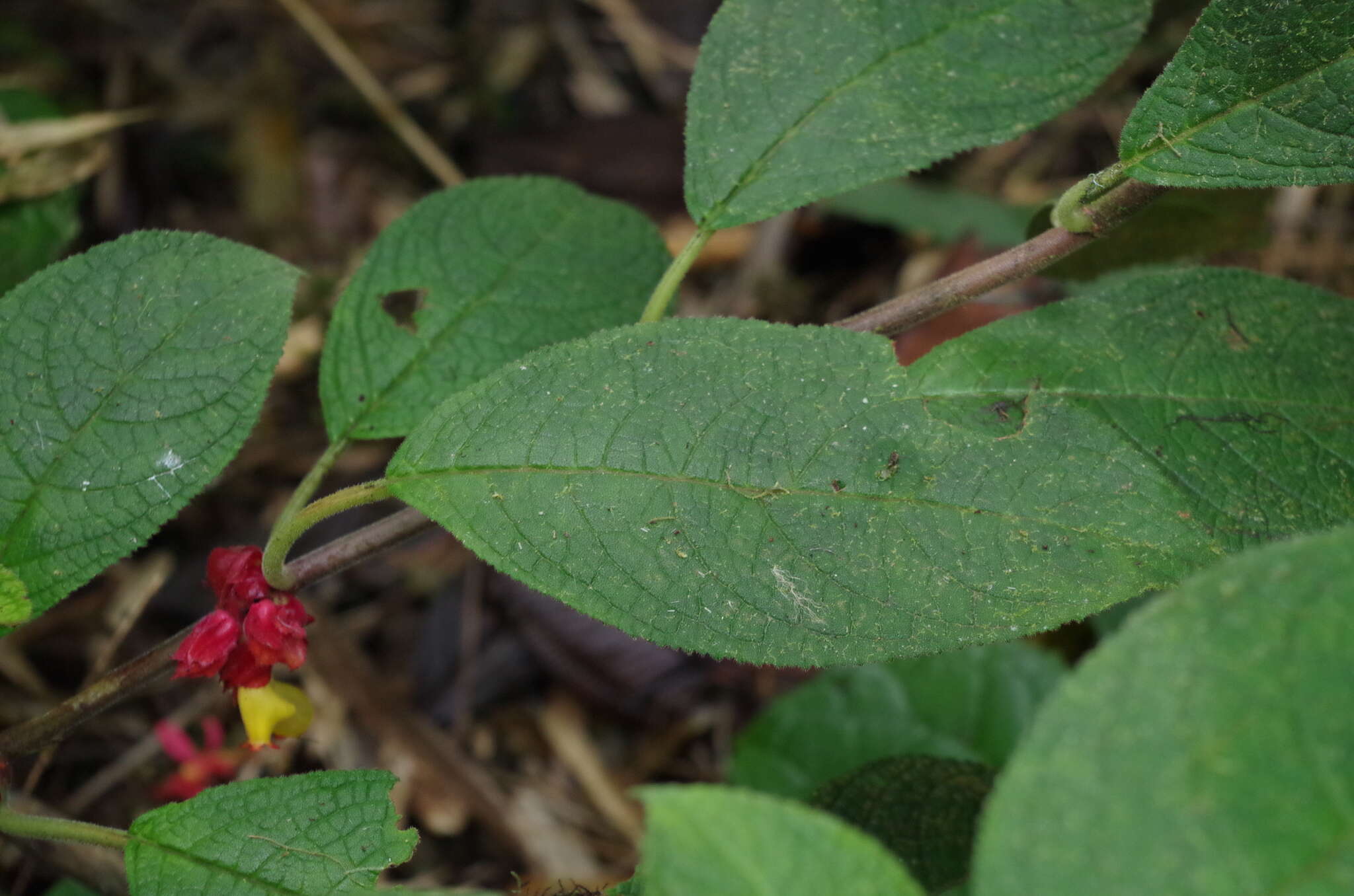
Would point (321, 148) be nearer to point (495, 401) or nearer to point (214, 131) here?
point (214, 131)

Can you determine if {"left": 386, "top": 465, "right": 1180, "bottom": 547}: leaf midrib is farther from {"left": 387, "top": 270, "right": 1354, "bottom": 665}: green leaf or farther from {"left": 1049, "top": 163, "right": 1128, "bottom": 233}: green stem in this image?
{"left": 1049, "top": 163, "right": 1128, "bottom": 233}: green stem

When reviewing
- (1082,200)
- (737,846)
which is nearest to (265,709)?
(737,846)

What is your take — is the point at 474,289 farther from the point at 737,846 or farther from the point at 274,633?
the point at 737,846

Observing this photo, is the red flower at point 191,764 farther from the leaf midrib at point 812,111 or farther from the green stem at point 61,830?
the leaf midrib at point 812,111

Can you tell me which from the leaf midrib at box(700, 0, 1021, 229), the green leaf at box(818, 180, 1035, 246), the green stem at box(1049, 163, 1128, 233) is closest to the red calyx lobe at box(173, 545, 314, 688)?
the leaf midrib at box(700, 0, 1021, 229)

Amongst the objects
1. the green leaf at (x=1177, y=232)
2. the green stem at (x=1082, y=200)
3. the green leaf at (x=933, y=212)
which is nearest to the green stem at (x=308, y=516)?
the green stem at (x=1082, y=200)
